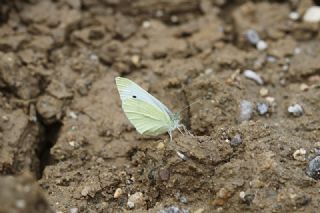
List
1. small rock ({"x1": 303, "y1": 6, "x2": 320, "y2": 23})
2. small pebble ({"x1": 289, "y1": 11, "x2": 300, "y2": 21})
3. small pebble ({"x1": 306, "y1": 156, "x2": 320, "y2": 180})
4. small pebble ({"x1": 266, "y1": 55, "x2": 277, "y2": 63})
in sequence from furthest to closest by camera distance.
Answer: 1. small pebble ({"x1": 289, "y1": 11, "x2": 300, "y2": 21})
2. small rock ({"x1": 303, "y1": 6, "x2": 320, "y2": 23})
3. small pebble ({"x1": 266, "y1": 55, "x2": 277, "y2": 63})
4. small pebble ({"x1": 306, "y1": 156, "x2": 320, "y2": 180})

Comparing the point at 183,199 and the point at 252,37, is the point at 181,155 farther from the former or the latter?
the point at 252,37

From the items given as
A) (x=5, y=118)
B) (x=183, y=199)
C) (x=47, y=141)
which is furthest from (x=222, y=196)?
(x=5, y=118)

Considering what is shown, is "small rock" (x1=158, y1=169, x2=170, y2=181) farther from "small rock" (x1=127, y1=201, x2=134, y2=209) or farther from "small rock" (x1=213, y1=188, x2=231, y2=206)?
"small rock" (x1=213, y1=188, x2=231, y2=206)

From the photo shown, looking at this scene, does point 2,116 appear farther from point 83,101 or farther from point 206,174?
point 206,174

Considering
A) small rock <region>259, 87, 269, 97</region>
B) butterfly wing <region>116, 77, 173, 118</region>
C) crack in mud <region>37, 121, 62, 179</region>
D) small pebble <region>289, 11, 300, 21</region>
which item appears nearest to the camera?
butterfly wing <region>116, 77, 173, 118</region>

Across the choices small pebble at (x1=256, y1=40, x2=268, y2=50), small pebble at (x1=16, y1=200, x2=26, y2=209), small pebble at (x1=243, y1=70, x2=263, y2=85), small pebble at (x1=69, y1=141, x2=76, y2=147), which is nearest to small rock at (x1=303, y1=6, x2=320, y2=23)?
small pebble at (x1=256, y1=40, x2=268, y2=50)
